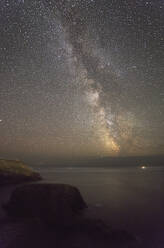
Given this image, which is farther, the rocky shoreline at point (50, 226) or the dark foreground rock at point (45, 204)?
the dark foreground rock at point (45, 204)

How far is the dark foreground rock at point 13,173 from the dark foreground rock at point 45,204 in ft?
92.4

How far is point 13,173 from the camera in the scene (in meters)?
47.2

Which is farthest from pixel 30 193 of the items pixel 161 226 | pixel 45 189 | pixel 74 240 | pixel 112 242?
pixel 161 226

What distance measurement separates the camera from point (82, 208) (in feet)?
76.5

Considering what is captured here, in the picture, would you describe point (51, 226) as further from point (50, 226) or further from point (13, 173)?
point (13, 173)

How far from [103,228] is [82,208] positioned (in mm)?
9140

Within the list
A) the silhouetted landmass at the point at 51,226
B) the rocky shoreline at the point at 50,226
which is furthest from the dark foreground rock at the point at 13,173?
the silhouetted landmass at the point at 51,226

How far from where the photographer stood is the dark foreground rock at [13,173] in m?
45.0

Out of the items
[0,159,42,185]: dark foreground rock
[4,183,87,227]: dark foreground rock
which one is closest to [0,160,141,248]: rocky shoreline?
[4,183,87,227]: dark foreground rock

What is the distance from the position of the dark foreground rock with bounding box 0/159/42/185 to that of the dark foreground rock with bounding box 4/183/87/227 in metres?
28.2

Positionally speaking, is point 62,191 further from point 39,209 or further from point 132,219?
point 132,219

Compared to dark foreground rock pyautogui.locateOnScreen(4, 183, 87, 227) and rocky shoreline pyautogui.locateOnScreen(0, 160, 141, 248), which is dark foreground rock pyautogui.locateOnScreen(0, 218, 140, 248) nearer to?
rocky shoreline pyautogui.locateOnScreen(0, 160, 141, 248)

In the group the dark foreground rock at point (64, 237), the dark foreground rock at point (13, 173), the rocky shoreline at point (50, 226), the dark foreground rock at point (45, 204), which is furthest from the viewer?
the dark foreground rock at point (13, 173)

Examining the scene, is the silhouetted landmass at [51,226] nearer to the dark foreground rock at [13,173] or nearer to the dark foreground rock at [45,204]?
the dark foreground rock at [45,204]
